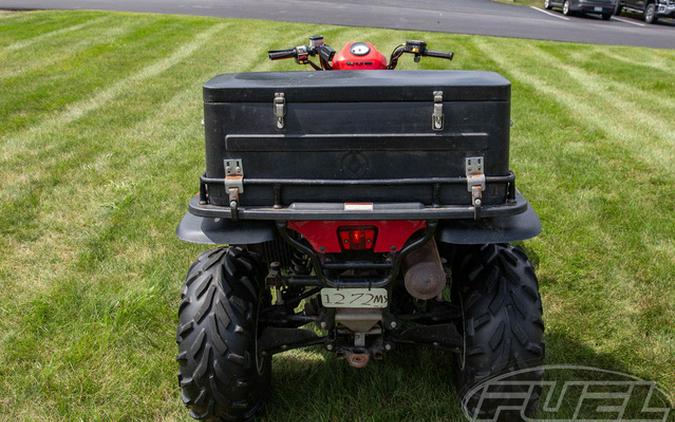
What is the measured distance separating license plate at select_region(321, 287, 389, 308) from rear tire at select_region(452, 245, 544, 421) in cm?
42

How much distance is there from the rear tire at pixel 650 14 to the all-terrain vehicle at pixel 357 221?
65.5 feet

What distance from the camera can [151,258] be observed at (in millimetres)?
4762

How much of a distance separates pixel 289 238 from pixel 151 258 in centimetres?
235

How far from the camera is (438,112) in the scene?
8.26 feet

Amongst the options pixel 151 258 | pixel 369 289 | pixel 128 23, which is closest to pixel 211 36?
pixel 128 23

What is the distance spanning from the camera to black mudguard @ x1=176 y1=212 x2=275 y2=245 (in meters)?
2.68

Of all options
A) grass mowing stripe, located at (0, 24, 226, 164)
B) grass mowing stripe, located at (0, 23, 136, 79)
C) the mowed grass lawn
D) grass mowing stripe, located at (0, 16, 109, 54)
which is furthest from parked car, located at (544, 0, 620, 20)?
grass mowing stripe, located at (0, 16, 109, 54)

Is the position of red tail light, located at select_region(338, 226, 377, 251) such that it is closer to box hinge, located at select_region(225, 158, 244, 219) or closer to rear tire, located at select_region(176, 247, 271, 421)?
box hinge, located at select_region(225, 158, 244, 219)

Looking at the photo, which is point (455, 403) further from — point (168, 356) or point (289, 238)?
point (168, 356)

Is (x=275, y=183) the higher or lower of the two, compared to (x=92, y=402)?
higher

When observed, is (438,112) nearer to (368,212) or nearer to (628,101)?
(368,212)

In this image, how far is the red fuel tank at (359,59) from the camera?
3814 millimetres

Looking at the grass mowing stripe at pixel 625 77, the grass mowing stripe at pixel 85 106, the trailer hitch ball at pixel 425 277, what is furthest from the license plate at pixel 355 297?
the grass mowing stripe at pixel 625 77

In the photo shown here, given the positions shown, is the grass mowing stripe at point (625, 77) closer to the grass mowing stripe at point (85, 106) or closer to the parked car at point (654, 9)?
the grass mowing stripe at point (85, 106)
